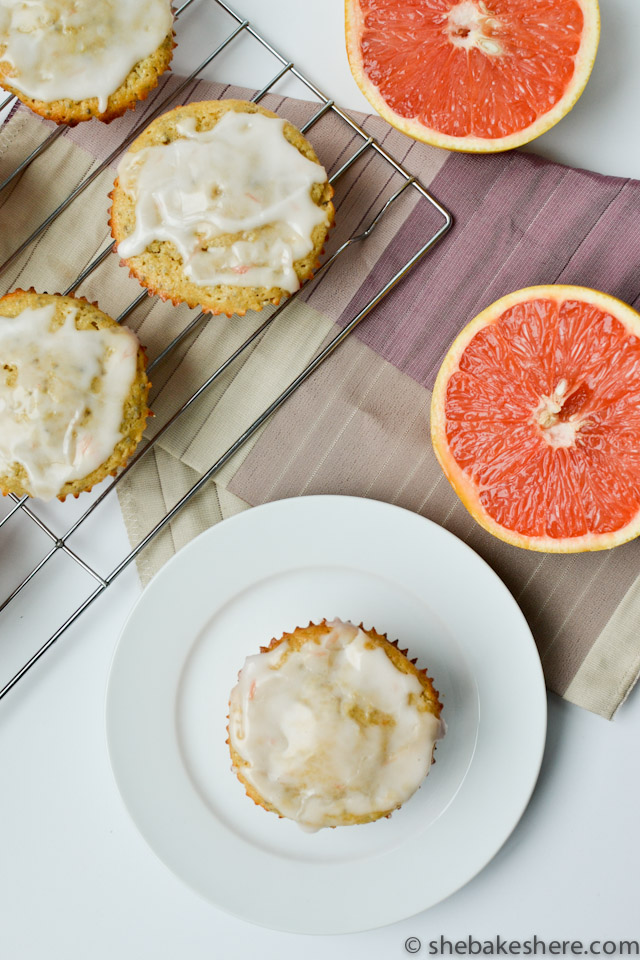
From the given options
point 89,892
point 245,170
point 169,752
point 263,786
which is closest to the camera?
point 263,786

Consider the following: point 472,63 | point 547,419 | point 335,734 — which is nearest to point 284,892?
point 335,734

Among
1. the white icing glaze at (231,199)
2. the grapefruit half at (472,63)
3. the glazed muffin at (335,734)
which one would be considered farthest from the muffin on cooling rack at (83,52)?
the glazed muffin at (335,734)

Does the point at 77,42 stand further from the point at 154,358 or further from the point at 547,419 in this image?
the point at 547,419

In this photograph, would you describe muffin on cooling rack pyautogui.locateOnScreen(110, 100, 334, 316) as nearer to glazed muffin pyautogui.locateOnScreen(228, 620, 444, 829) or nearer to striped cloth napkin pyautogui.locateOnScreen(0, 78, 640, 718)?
striped cloth napkin pyautogui.locateOnScreen(0, 78, 640, 718)

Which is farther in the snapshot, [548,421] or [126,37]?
[126,37]

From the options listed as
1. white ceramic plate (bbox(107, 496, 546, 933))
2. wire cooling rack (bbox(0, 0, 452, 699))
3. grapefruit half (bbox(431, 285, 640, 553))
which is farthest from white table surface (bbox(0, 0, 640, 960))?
grapefruit half (bbox(431, 285, 640, 553))

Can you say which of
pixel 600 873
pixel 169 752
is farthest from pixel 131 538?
pixel 600 873

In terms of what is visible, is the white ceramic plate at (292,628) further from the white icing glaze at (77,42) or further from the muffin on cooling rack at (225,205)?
the white icing glaze at (77,42)

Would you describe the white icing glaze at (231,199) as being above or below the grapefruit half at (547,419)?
above

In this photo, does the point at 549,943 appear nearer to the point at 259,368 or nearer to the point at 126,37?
the point at 259,368
